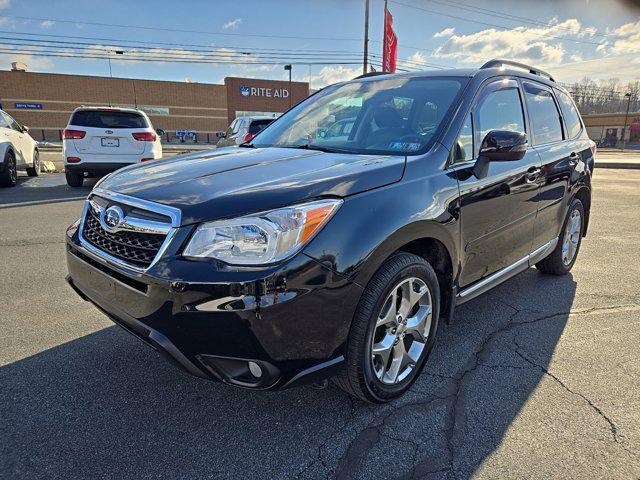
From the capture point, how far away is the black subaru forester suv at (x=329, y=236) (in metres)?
1.91

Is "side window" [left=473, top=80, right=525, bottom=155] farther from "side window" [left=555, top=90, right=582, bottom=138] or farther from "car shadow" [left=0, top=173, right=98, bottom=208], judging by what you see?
"car shadow" [left=0, top=173, right=98, bottom=208]

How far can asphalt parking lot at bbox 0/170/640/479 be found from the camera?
205 cm

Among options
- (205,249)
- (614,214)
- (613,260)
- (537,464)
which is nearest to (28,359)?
(205,249)

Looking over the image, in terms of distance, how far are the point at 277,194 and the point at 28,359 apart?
83.3 inches

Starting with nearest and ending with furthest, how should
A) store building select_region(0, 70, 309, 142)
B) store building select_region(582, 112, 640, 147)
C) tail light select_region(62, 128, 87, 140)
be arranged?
tail light select_region(62, 128, 87, 140) → store building select_region(0, 70, 309, 142) → store building select_region(582, 112, 640, 147)

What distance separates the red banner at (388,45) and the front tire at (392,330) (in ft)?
67.2

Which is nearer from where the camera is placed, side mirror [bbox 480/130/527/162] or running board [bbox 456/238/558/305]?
side mirror [bbox 480/130/527/162]

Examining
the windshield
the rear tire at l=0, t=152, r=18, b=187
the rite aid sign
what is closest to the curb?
the windshield

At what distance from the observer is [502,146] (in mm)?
2748

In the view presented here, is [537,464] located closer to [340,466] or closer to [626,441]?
[626,441]

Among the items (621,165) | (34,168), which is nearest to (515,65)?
(34,168)

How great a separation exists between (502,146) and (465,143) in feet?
0.74

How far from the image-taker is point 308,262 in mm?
1923

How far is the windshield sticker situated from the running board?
97 centimetres
